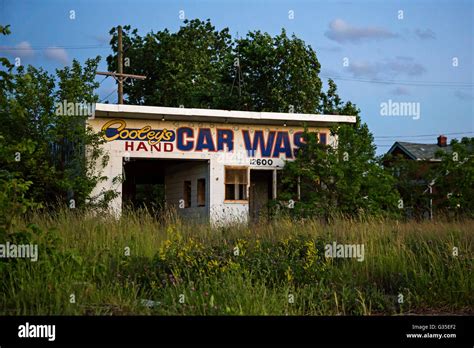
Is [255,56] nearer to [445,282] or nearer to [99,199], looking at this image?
[99,199]

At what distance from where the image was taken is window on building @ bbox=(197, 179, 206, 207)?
2553cm

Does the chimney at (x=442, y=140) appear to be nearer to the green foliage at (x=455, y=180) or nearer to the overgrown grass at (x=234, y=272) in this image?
the green foliage at (x=455, y=180)

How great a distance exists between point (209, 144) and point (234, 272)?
15522 millimetres

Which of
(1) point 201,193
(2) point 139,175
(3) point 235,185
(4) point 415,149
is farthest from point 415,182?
(2) point 139,175

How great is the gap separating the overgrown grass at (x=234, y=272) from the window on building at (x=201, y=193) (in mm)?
11380

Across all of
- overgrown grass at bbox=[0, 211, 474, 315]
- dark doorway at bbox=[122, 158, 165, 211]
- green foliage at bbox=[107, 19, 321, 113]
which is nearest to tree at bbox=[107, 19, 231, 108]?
green foliage at bbox=[107, 19, 321, 113]

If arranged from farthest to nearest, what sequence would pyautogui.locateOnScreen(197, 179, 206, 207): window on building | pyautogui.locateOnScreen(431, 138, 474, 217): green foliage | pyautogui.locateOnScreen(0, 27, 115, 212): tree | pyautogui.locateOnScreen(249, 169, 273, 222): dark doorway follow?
pyautogui.locateOnScreen(249, 169, 273, 222): dark doorway, pyautogui.locateOnScreen(197, 179, 206, 207): window on building, pyautogui.locateOnScreen(431, 138, 474, 217): green foliage, pyautogui.locateOnScreen(0, 27, 115, 212): tree

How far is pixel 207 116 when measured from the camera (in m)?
24.1

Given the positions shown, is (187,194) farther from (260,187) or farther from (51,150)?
(51,150)

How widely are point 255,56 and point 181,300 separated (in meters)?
36.8

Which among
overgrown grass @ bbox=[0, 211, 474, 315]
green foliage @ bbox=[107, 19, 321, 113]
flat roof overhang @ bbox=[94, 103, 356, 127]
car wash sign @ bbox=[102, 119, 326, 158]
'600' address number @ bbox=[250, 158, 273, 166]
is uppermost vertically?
green foliage @ bbox=[107, 19, 321, 113]

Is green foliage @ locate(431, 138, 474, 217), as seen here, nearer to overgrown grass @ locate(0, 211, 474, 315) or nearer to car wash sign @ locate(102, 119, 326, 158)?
car wash sign @ locate(102, 119, 326, 158)

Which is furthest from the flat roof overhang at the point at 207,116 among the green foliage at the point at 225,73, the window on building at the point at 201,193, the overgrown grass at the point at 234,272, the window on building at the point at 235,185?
the green foliage at the point at 225,73

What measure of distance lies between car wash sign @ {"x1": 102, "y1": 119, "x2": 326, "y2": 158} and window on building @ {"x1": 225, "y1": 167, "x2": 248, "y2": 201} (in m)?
0.91
